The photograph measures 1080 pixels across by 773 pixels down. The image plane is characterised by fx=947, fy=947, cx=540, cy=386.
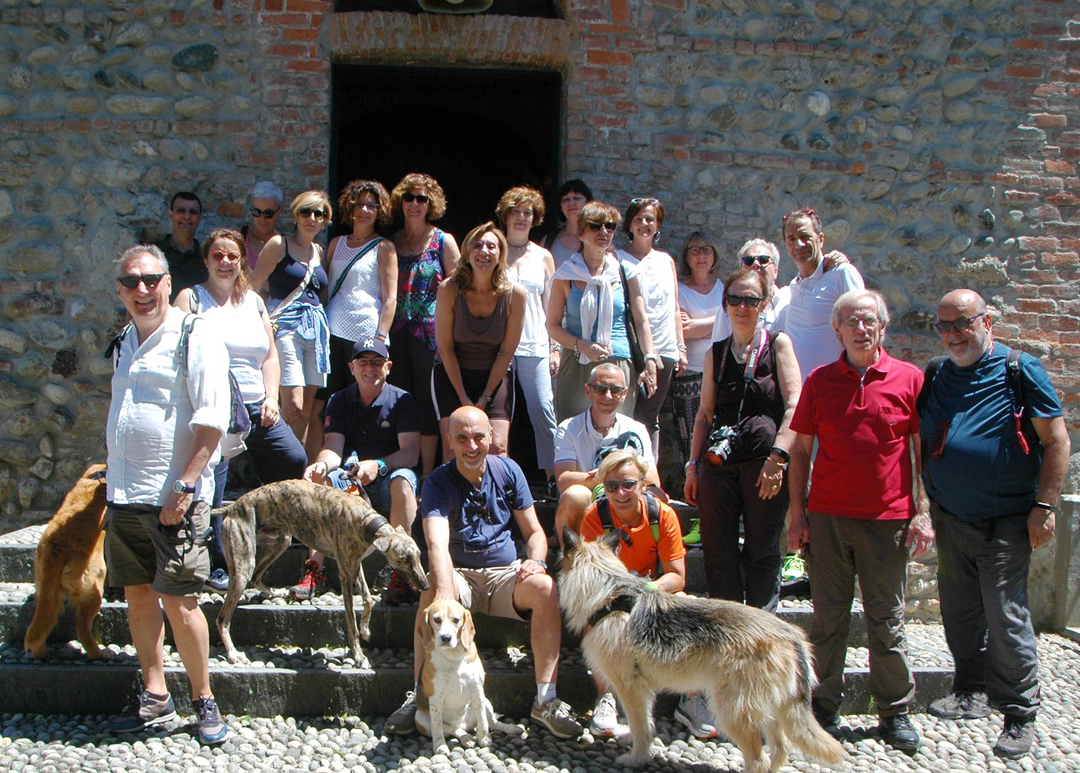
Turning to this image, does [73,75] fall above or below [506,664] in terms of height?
above

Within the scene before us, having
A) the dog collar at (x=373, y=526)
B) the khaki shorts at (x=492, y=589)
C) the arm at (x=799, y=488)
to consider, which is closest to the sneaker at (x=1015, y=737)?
the arm at (x=799, y=488)

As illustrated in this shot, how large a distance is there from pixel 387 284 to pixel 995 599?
3388 millimetres

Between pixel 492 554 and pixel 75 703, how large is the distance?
6.21 feet

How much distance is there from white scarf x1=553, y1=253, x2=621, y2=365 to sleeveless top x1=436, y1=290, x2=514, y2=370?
435mm

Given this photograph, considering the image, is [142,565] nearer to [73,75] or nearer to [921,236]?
[73,75]

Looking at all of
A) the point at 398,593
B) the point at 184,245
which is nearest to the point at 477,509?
the point at 398,593

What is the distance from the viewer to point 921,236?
248 inches

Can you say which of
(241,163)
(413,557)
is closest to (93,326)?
(241,163)

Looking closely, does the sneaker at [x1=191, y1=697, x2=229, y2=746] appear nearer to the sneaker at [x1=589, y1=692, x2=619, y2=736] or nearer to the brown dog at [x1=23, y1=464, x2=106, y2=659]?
the brown dog at [x1=23, y1=464, x2=106, y2=659]

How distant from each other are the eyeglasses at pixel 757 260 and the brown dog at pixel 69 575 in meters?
3.50

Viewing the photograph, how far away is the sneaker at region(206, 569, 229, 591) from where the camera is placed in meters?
4.51

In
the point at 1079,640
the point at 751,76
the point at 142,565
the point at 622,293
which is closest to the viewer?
the point at 142,565

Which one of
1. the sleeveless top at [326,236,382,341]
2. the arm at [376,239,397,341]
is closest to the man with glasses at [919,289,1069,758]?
the arm at [376,239,397,341]

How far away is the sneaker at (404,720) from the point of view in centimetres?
385
